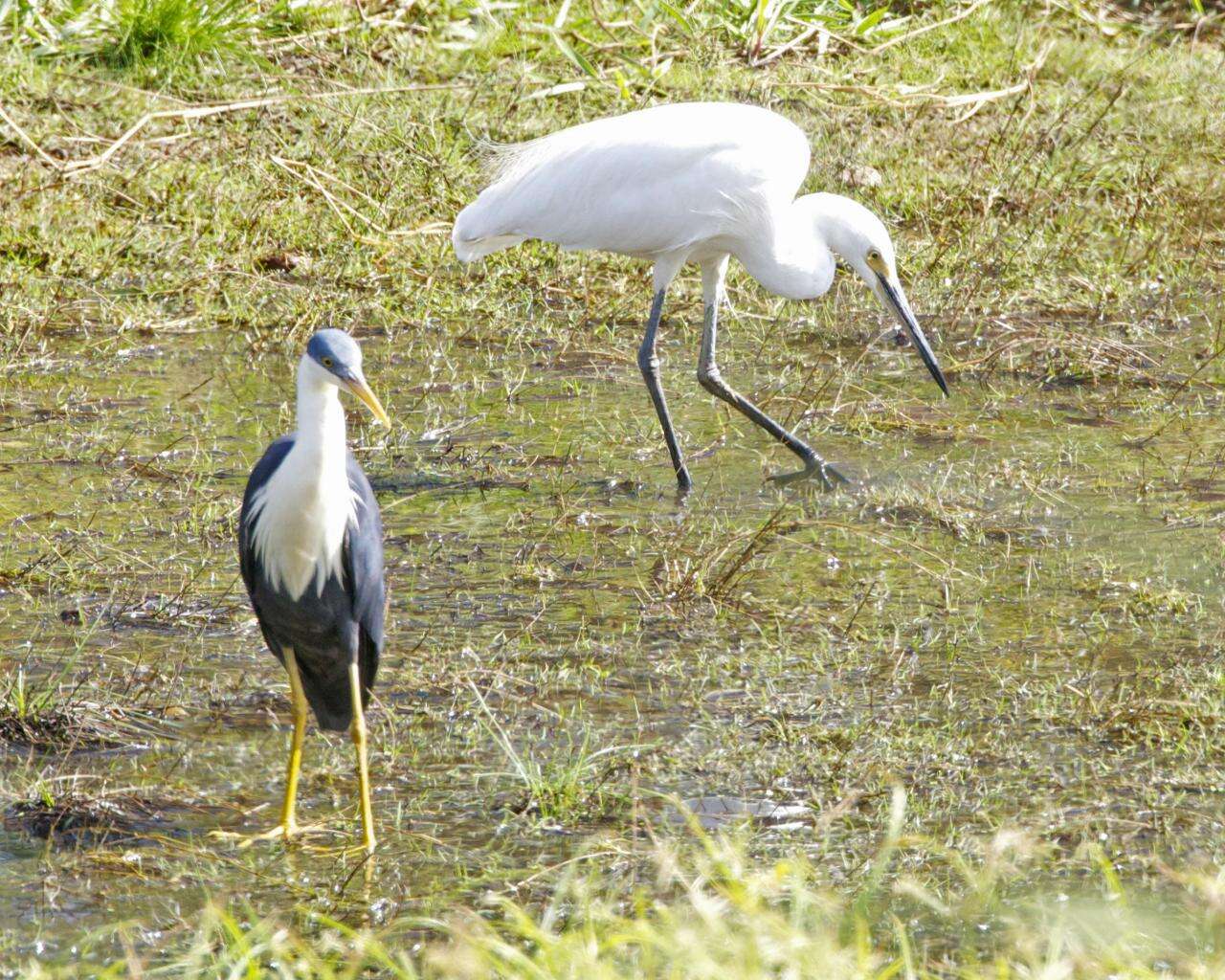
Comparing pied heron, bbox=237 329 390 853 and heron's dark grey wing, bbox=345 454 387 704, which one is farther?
heron's dark grey wing, bbox=345 454 387 704

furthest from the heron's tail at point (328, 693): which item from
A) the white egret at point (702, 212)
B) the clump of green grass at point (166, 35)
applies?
the clump of green grass at point (166, 35)

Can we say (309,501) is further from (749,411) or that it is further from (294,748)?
(749,411)

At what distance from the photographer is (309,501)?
10.9 ft

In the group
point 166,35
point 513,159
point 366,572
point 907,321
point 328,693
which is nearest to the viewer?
point 366,572

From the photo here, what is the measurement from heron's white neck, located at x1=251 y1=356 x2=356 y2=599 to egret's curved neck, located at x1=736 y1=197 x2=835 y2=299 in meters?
2.51

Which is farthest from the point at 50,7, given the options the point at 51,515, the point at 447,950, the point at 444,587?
the point at 447,950

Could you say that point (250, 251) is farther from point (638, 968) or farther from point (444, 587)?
point (638, 968)

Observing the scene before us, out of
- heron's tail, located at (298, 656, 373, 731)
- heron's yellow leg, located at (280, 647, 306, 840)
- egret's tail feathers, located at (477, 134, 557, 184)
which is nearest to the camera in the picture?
heron's yellow leg, located at (280, 647, 306, 840)

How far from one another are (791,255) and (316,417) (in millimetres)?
2726

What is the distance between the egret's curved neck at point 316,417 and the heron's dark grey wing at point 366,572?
214mm

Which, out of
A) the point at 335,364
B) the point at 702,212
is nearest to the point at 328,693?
the point at 335,364

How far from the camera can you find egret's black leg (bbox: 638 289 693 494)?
5409 mm

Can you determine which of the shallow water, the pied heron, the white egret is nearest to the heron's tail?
the pied heron

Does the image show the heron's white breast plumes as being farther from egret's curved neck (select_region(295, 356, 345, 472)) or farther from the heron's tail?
the heron's tail
